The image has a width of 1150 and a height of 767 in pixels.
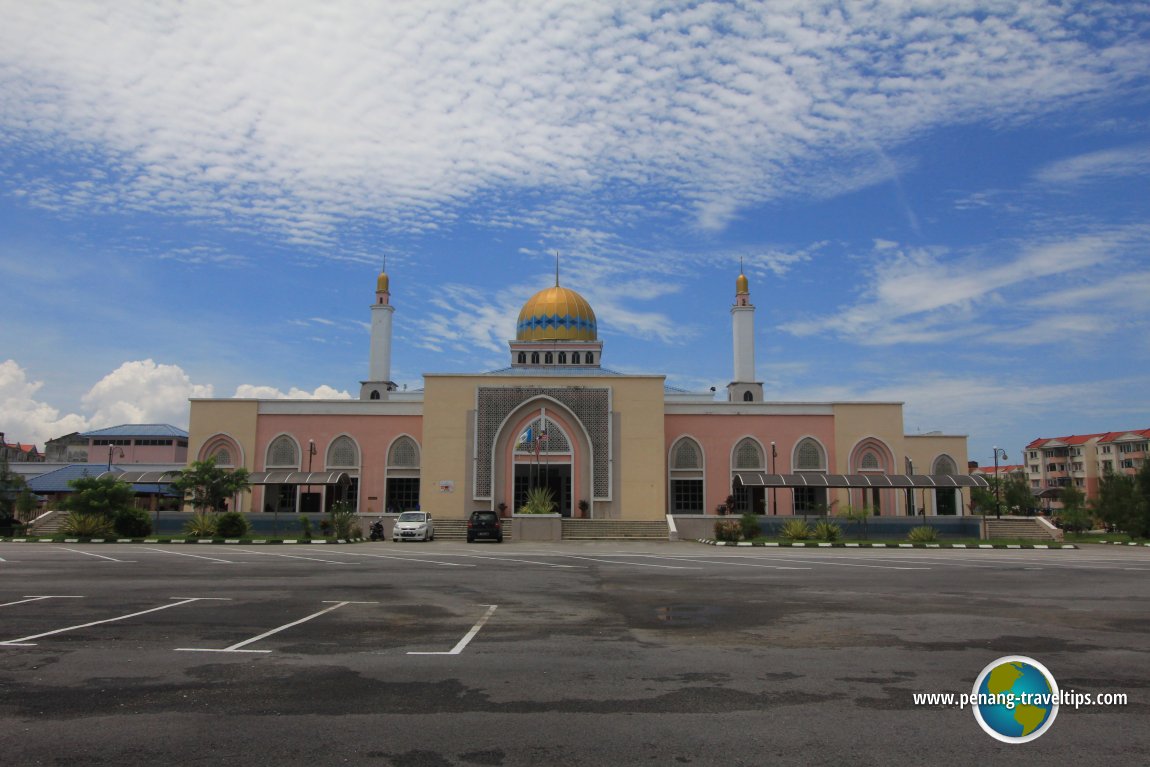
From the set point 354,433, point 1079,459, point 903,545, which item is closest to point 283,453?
point 354,433

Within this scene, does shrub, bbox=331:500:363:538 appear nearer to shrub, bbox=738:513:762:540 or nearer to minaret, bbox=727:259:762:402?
shrub, bbox=738:513:762:540

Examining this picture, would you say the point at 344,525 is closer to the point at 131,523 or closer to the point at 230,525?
the point at 230,525

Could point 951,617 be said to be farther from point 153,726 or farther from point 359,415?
point 359,415

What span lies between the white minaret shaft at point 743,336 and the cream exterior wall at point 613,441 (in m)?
8.08

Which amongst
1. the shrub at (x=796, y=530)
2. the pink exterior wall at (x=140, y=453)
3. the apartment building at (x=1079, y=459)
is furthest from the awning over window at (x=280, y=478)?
the apartment building at (x=1079, y=459)

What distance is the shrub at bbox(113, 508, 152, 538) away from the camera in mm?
28859

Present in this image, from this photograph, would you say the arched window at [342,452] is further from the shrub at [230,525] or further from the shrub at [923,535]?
the shrub at [923,535]

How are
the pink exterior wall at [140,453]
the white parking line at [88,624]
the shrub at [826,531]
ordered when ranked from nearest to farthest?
the white parking line at [88,624], the shrub at [826,531], the pink exterior wall at [140,453]

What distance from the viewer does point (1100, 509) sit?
3912cm

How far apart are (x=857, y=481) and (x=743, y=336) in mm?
12573

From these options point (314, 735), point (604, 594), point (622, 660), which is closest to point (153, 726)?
point (314, 735)

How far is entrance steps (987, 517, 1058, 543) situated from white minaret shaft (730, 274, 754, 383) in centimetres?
1448

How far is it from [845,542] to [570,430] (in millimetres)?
14287

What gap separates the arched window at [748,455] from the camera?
3975cm
